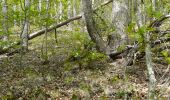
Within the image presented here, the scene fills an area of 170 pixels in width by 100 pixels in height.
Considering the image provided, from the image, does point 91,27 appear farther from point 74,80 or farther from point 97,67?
point 74,80

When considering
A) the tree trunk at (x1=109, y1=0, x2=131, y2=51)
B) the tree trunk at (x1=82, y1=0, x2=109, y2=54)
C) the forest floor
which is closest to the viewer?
the forest floor

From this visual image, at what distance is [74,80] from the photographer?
316 inches

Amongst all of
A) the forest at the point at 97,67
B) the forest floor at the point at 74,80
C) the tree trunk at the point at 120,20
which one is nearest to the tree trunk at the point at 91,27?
the forest at the point at 97,67

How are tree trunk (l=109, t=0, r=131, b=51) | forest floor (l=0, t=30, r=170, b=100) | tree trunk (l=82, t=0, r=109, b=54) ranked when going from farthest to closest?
tree trunk (l=109, t=0, r=131, b=51)
tree trunk (l=82, t=0, r=109, b=54)
forest floor (l=0, t=30, r=170, b=100)

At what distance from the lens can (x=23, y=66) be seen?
9344 millimetres

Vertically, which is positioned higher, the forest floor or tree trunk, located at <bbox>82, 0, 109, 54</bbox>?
tree trunk, located at <bbox>82, 0, 109, 54</bbox>

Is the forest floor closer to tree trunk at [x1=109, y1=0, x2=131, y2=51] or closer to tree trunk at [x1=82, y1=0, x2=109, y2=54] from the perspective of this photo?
tree trunk at [x1=82, y1=0, x2=109, y2=54]

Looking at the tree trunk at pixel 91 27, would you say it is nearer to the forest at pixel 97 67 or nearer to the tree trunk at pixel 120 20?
the forest at pixel 97 67

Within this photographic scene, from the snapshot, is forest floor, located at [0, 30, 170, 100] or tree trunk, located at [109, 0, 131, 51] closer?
forest floor, located at [0, 30, 170, 100]

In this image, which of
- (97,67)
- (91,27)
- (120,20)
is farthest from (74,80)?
(120,20)

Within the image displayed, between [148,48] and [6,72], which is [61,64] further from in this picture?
[148,48]

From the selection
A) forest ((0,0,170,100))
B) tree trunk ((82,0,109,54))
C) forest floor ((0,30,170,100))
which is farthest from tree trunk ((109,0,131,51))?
forest floor ((0,30,170,100))

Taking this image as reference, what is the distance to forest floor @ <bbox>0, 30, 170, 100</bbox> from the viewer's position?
698 cm

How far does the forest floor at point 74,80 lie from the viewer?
6.98 meters
